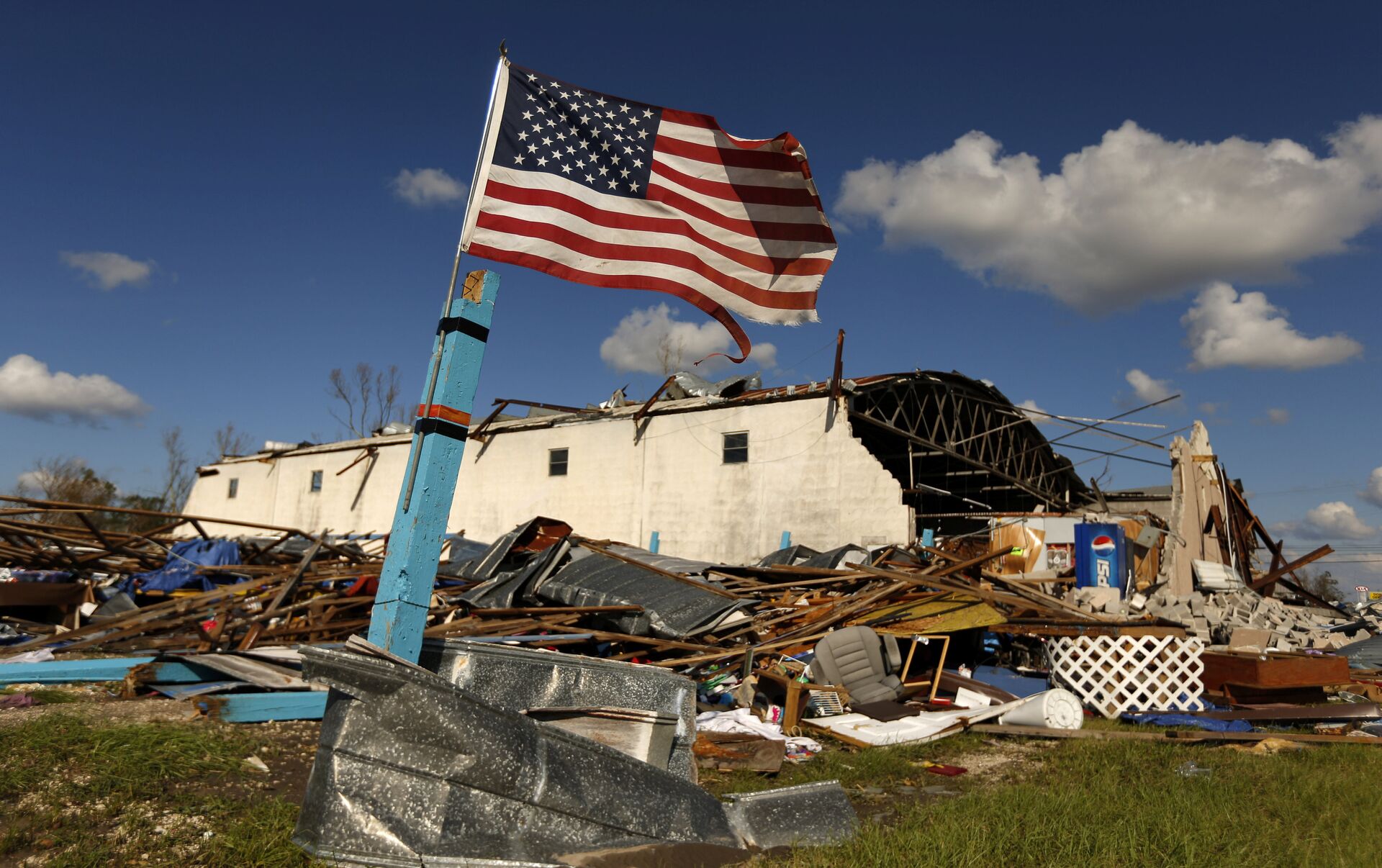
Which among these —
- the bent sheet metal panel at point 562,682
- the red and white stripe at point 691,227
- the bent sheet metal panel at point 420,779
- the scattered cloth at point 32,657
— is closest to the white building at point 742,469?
the red and white stripe at point 691,227

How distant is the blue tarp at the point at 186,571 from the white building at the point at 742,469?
9.42 metres

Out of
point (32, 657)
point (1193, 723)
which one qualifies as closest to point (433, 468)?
point (32, 657)

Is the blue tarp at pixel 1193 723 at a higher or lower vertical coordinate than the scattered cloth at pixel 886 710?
higher

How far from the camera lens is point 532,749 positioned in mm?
3773

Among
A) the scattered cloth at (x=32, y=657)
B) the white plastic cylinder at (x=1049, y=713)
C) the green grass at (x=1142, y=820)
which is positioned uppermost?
the white plastic cylinder at (x=1049, y=713)

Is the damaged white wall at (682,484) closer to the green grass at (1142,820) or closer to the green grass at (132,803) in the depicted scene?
the green grass at (1142,820)

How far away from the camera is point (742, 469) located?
62.9 feet

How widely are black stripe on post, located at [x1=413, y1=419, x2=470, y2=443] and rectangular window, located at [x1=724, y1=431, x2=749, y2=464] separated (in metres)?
14.3

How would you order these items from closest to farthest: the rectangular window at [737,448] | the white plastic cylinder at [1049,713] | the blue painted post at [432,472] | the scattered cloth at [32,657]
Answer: the blue painted post at [432,472] → the scattered cloth at [32,657] → the white plastic cylinder at [1049,713] → the rectangular window at [737,448]

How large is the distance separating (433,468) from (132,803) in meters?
2.16

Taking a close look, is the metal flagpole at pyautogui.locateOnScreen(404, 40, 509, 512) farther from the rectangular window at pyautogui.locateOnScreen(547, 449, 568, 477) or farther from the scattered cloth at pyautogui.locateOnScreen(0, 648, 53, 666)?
the rectangular window at pyautogui.locateOnScreen(547, 449, 568, 477)

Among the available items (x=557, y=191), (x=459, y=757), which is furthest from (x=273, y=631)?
(x=459, y=757)

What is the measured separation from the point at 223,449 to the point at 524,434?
41.1m

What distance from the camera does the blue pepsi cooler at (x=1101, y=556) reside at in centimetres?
1619
